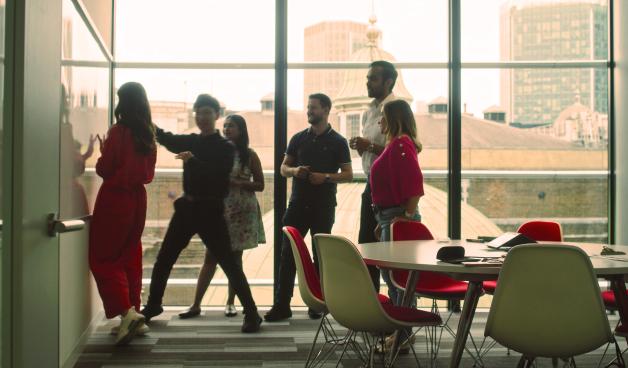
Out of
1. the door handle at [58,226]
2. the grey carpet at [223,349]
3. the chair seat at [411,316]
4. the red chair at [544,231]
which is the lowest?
the grey carpet at [223,349]

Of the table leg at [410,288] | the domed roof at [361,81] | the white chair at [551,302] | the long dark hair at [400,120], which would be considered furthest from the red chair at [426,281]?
the domed roof at [361,81]

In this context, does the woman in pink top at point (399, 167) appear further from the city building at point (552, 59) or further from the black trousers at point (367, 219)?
the city building at point (552, 59)

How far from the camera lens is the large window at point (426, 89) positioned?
640 centimetres

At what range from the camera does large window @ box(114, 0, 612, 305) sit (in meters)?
6.40

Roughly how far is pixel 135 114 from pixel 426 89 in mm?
2888

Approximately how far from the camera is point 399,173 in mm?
4426

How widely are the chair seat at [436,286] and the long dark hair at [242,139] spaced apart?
1985 millimetres

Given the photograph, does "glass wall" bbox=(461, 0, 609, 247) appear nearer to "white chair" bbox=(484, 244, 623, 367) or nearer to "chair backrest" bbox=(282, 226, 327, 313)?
"chair backrest" bbox=(282, 226, 327, 313)

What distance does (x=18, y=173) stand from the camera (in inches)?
93.6

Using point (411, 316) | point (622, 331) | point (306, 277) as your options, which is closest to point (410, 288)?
point (411, 316)

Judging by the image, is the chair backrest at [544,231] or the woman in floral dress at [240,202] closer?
the chair backrest at [544,231]

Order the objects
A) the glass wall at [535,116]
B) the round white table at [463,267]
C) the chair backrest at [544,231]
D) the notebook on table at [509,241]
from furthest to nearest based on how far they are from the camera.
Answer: the glass wall at [535,116]
the chair backrest at [544,231]
the notebook on table at [509,241]
the round white table at [463,267]

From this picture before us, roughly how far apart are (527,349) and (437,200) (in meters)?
3.79

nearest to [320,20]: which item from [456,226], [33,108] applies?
[456,226]
